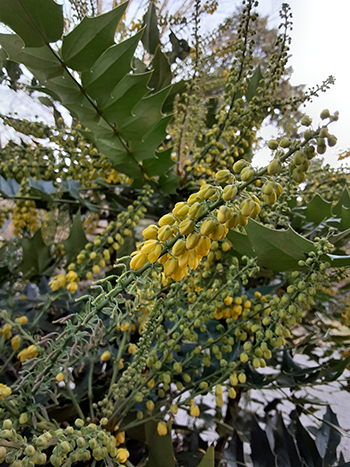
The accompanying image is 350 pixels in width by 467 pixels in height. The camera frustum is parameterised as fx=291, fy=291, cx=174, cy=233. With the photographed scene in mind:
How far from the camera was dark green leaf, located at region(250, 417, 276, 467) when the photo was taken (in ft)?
1.09

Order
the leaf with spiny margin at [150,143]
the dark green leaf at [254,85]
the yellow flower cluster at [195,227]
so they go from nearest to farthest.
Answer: the yellow flower cluster at [195,227]
the leaf with spiny margin at [150,143]
the dark green leaf at [254,85]

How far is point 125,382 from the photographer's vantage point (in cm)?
27

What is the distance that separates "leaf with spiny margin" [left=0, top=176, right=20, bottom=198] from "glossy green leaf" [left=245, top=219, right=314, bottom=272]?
408 mm

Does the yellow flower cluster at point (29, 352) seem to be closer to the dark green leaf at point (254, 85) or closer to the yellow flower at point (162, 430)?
the yellow flower at point (162, 430)

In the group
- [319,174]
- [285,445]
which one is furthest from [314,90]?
[285,445]

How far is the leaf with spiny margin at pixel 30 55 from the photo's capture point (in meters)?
0.30

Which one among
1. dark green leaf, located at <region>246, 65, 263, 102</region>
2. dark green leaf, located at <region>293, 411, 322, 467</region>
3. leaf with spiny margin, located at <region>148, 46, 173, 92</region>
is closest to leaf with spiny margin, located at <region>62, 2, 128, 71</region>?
leaf with spiny margin, located at <region>148, 46, 173, 92</region>

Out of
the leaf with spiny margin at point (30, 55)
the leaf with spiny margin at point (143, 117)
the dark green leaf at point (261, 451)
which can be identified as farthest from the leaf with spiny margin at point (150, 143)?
the dark green leaf at point (261, 451)

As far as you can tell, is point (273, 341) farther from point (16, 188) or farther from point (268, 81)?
point (16, 188)

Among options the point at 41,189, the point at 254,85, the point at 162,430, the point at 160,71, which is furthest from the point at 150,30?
the point at 162,430

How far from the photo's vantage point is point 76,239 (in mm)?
412

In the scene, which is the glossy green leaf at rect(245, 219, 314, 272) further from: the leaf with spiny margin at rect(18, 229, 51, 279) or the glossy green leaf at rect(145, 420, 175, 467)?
the leaf with spiny margin at rect(18, 229, 51, 279)

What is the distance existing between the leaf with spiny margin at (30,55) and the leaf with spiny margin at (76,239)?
181 mm

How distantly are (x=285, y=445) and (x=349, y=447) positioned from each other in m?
0.10
